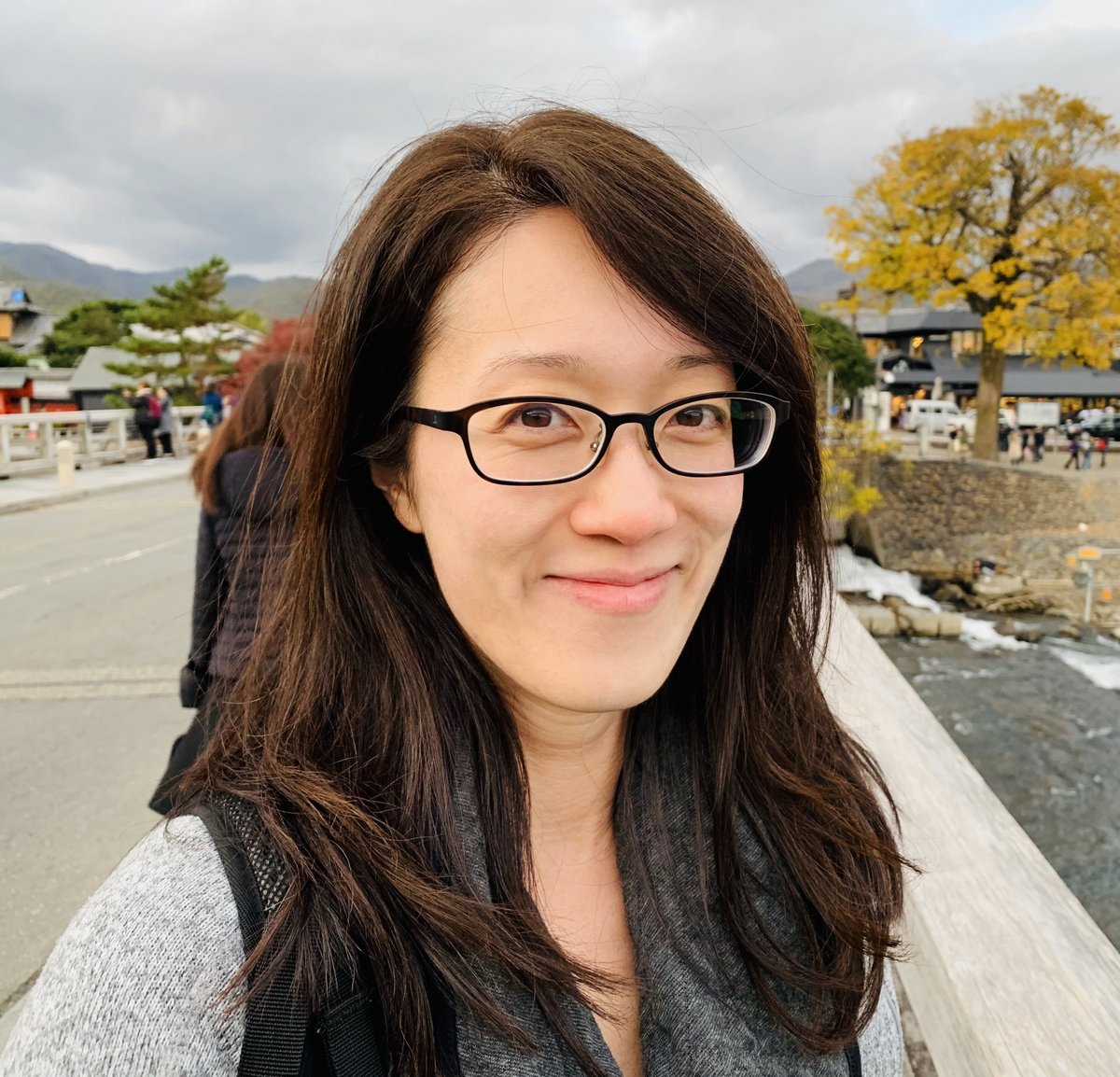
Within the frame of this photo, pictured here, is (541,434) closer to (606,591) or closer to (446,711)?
(606,591)

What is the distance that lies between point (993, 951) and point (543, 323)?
1.31m

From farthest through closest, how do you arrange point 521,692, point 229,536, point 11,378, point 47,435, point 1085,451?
point 11,378 < point 1085,451 < point 47,435 < point 229,536 < point 521,692

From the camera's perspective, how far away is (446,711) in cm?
110

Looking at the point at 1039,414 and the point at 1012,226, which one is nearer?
the point at 1012,226

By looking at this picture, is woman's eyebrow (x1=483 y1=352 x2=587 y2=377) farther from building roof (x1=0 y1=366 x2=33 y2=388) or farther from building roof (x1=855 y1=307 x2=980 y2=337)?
building roof (x1=855 y1=307 x2=980 y2=337)

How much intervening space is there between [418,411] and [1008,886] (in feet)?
4.78

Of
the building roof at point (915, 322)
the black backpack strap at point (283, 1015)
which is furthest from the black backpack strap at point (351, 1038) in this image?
the building roof at point (915, 322)

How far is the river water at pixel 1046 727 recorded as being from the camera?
9.80 m

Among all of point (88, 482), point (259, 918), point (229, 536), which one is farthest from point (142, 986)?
point (88, 482)

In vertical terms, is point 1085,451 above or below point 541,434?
below

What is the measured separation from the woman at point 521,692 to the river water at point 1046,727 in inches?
313

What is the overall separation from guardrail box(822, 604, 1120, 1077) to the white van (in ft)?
97.9

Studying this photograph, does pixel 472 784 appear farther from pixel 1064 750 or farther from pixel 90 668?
pixel 1064 750

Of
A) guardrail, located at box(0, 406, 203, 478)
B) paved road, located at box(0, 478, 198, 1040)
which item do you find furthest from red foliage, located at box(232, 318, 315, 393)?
guardrail, located at box(0, 406, 203, 478)
